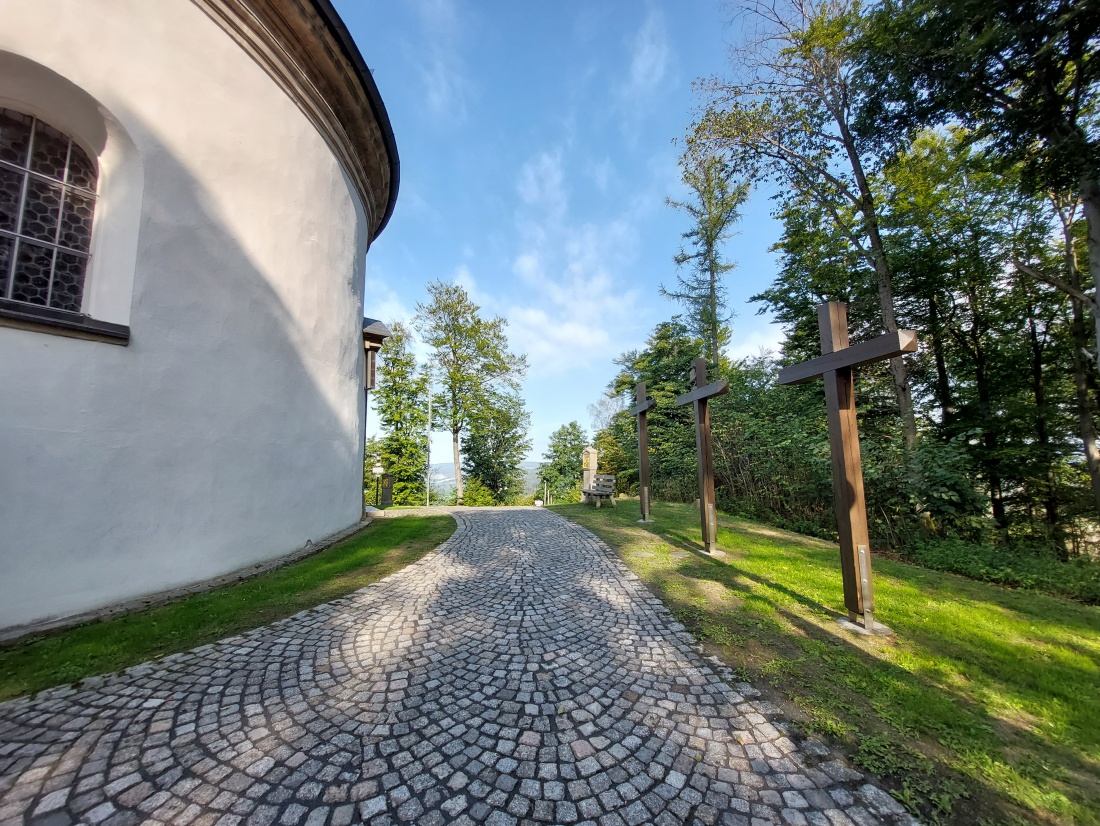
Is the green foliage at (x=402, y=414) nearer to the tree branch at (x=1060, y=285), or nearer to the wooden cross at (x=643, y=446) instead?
the wooden cross at (x=643, y=446)

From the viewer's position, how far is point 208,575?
14.4 feet

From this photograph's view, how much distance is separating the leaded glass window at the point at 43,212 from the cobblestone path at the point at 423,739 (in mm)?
3933

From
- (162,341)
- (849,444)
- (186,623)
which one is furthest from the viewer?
(162,341)

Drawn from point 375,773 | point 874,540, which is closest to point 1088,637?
point 874,540

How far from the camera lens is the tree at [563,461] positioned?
29328 mm

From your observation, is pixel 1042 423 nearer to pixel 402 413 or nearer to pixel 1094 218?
pixel 1094 218

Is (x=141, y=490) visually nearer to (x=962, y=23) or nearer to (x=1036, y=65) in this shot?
(x=962, y=23)

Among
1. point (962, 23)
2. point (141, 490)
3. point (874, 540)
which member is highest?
point (962, 23)

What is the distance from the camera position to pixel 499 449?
2556 cm

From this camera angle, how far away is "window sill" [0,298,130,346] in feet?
10.9

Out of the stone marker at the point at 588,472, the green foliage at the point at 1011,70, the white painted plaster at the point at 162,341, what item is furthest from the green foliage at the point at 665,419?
the white painted plaster at the point at 162,341

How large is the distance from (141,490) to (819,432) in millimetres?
11491

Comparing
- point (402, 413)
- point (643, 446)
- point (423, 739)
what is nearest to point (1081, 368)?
point (643, 446)

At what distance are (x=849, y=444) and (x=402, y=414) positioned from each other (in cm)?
2224
